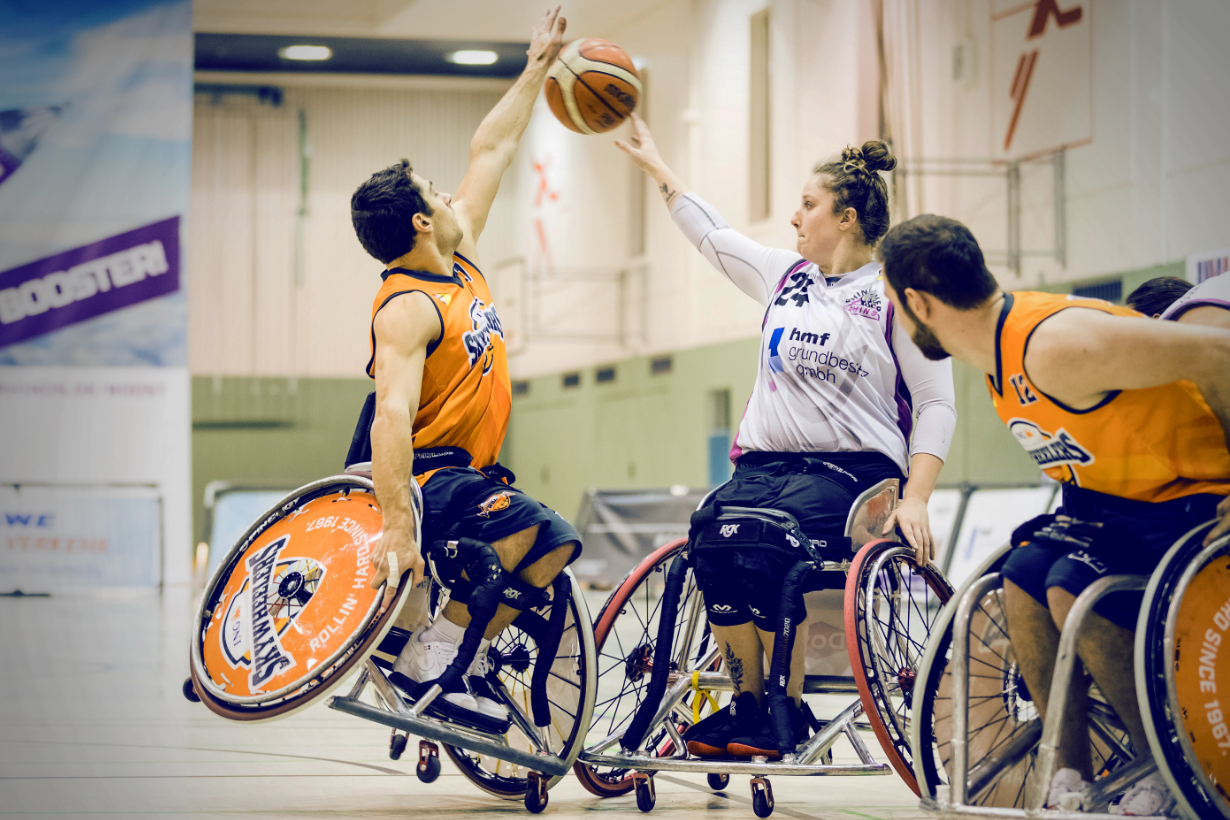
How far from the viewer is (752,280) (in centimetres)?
353

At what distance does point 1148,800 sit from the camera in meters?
2.30

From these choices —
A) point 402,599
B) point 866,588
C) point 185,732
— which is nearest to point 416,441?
point 402,599

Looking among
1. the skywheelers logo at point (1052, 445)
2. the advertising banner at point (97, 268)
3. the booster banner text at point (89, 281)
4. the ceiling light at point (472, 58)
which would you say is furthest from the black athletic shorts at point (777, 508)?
the ceiling light at point (472, 58)

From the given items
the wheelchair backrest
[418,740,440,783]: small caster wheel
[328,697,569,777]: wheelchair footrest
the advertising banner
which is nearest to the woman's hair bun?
the wheelchair backrest

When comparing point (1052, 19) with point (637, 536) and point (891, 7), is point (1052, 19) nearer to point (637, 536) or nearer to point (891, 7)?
point (891, 7)

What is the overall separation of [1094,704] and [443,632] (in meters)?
1.54

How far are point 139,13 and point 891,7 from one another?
6911 millimetres

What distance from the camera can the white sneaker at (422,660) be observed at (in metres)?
3.09

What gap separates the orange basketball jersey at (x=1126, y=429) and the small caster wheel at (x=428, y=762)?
5.53ft

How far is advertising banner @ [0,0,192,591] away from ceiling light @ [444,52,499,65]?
7.42 meters

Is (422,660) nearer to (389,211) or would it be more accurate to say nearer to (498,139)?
(389,211)

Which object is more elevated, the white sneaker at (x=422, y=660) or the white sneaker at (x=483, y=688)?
the white sneaker at (x=422, y=660)

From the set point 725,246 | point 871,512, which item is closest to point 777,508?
point 871,512

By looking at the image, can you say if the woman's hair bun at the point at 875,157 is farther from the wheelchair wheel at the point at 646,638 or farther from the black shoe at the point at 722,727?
the black shoe at the point at 722,727
